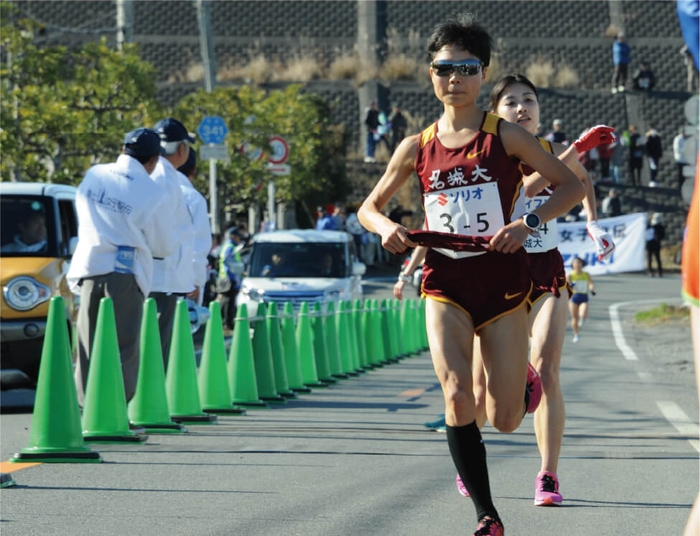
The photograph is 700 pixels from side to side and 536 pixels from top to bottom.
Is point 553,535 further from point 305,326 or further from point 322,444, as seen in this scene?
point 305,326

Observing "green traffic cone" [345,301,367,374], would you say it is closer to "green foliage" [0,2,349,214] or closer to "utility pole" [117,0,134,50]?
"green foliage" [0,2,349,214]

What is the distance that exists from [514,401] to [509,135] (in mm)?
1082

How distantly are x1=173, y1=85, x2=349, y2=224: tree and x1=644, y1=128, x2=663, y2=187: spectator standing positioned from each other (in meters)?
11.5

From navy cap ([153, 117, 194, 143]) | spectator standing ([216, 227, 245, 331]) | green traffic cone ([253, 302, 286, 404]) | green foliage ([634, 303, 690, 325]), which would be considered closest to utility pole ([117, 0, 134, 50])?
spectator standing ([216, 227, 245, 331])

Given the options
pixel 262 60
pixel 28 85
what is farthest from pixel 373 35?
pixel 28 85

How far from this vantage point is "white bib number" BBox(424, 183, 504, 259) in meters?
6.27

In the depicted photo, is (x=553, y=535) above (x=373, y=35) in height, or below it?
below

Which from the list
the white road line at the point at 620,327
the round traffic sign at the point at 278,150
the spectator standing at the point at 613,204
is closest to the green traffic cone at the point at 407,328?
the white road line at the point at 620,327

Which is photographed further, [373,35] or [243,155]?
[373,35]

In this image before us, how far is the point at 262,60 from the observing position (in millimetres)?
59031

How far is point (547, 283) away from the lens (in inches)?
301

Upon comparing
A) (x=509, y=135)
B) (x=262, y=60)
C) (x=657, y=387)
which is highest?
(x=262, y=60)

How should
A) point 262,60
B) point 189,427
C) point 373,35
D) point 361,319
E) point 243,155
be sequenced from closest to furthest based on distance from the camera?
point 189,427 → point 361,319 → point 243,155 → point 262,60 → point 373,35

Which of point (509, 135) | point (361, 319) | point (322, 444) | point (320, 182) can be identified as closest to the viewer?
point (509, 135)
